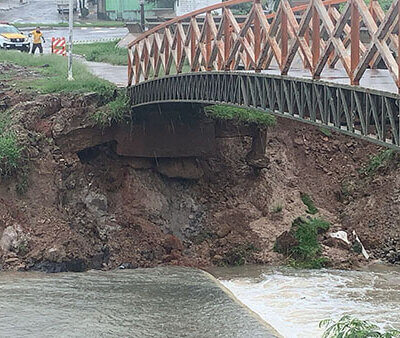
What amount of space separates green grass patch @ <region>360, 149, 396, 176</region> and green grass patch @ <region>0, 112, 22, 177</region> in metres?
10.0

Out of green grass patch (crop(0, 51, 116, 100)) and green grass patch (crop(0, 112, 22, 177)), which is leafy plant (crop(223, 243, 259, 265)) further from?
green grass patch (crop(0, 112, 22, 177))

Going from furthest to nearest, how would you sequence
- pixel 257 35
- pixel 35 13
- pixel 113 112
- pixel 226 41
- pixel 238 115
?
pixel 35 13
pixel 238 115
pixel 113 112
pixel 226 41
pixel 257 35

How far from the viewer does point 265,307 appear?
2111 centimetres

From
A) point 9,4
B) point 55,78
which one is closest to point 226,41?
point 55,78

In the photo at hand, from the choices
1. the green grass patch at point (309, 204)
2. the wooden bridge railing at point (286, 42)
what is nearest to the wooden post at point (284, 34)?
the wooden bridge railing at point (286, 42)

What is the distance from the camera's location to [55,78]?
3072 cm

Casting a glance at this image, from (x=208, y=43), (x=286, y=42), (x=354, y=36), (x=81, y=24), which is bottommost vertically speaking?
(x=81, y=24)

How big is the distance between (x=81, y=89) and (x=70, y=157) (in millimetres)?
2135

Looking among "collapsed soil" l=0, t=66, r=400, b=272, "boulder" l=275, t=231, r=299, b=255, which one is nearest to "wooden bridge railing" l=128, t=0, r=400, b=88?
"collapsed soil" l=0, t=66, r=400, b=272

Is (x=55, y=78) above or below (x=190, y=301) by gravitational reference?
above

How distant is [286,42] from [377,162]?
1081cm

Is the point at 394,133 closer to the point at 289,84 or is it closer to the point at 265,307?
the point at 289,84

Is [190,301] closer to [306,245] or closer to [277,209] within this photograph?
[306,245]

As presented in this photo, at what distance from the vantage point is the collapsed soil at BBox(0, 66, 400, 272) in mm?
25703
